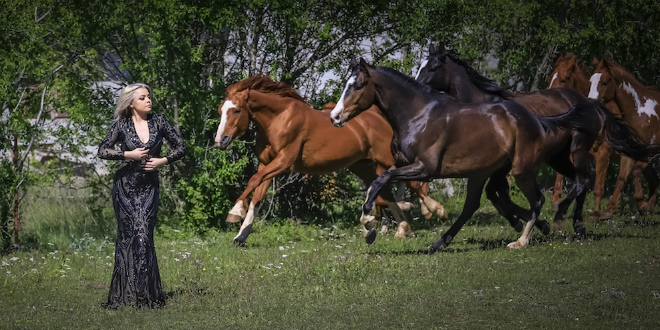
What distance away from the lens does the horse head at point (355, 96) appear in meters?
9.57

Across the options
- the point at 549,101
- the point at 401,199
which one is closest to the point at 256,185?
the point at 401,199

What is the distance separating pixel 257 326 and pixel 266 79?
5.16 m

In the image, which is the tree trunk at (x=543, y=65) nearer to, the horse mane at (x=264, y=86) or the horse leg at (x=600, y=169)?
the horse leg at (x=600, y=169)

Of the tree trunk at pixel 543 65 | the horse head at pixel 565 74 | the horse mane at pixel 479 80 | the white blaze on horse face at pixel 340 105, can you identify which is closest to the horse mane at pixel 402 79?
the white blaze on horse face at pixel 340 105

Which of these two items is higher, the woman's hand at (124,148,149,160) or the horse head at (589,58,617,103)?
the horse head at (589,58,617,103)

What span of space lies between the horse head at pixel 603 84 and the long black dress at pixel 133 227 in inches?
299

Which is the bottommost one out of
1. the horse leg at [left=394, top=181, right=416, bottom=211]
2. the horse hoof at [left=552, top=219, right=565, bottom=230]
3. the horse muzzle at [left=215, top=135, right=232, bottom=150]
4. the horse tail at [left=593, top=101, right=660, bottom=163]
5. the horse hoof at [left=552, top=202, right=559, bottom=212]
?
the horse hoof at [left=552, top=202, right=559, bottom=212]

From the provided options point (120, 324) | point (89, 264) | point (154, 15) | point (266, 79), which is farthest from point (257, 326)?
point (154, 15)

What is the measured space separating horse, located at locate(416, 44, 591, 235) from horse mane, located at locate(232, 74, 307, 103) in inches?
68.3

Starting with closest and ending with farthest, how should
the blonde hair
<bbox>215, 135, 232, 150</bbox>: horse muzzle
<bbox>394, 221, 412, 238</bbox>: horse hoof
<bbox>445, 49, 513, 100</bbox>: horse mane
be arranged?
the blonde hair → <bbox>215, 135, 232, 150</bbox>: horse muzzle → <bbox>445, 49, 513, 100</bbox>: horse mane → <bbox>394, 221, 412, 238</bbox>: horse hoof

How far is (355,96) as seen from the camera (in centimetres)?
962

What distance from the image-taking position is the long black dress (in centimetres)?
746

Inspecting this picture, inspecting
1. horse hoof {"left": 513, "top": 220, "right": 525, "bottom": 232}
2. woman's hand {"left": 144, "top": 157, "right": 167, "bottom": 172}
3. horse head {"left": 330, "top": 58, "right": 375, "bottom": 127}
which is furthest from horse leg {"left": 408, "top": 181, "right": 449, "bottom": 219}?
woman's hand {"left": 144, "top": 157, "right": 167, "bottom": 172}

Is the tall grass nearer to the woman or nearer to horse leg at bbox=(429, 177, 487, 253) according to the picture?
the woman
